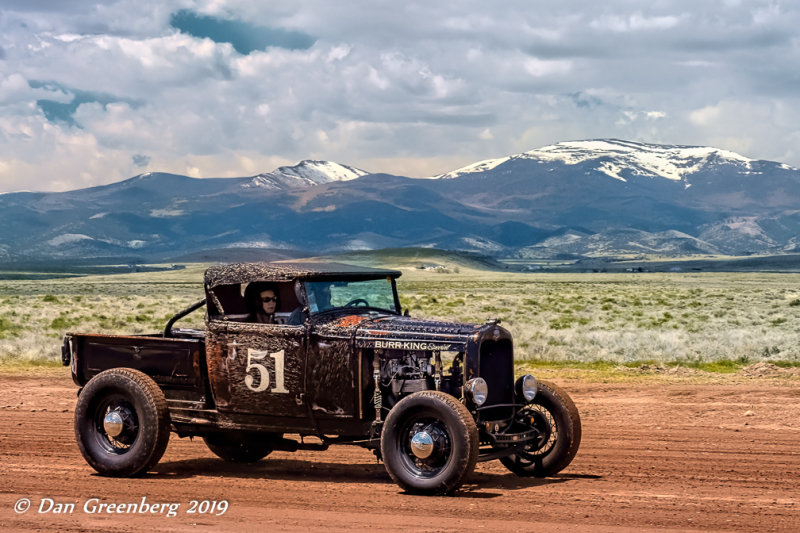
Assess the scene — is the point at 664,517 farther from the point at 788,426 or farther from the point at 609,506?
the point at 788,426

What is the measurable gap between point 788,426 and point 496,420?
21.9ft

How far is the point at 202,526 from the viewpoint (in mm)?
9625

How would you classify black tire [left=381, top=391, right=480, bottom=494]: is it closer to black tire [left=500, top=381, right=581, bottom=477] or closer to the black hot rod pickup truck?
the black hot rod pickup truck

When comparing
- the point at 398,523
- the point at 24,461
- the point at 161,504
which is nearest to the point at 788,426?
the point at 398,523

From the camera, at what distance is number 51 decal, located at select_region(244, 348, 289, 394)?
11.9 m

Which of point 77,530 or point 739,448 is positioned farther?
point 739,448

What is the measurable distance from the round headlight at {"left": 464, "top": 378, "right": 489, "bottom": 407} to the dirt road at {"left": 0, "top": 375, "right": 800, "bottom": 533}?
3.21 feet

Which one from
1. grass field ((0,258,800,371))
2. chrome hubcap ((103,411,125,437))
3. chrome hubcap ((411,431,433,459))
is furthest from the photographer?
grass field ((0,258,800,371))

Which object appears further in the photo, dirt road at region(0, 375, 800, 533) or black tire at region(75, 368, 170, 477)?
black tire at region(75, 368, 170, 477)

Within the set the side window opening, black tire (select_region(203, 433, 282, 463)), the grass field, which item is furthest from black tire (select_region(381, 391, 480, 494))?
the grass field

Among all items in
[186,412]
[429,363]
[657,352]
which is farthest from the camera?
[657,352]

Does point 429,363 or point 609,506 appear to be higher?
point 429,363

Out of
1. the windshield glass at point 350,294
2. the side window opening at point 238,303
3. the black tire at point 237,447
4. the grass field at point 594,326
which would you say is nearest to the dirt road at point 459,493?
the black tire at point 237,447

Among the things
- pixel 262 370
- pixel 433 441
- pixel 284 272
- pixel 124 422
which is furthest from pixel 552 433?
pixel 124 422
